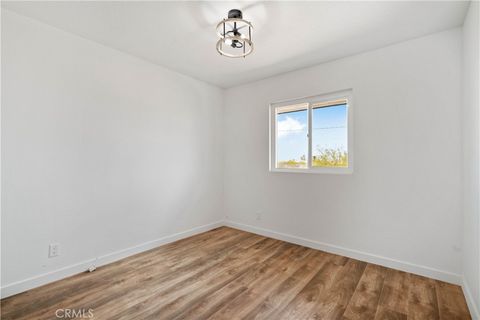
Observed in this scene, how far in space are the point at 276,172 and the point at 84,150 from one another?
259 centimetres

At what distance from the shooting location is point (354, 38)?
2.46 meters

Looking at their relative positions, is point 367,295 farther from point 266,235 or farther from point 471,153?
point 266,235

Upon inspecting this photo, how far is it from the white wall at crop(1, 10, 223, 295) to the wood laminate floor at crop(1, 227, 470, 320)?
42cm

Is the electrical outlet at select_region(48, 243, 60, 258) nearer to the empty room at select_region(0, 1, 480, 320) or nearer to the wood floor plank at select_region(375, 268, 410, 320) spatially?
the empty room at select_region(0, 1, 480, 320)

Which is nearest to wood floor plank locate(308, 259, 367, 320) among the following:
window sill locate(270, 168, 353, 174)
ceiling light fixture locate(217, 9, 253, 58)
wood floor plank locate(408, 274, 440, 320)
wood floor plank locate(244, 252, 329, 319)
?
wood floor plank locate(244, 252, 329, 319)

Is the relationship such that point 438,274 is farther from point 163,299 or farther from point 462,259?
point 163,299

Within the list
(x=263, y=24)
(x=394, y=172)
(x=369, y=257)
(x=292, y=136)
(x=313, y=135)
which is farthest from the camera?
(x=292, y=136)

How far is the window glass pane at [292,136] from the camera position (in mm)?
3369

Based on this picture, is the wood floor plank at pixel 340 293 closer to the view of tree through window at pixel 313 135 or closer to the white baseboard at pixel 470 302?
the white baseboard at pixel 470 302

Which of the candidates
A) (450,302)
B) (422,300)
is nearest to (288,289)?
(422,300)

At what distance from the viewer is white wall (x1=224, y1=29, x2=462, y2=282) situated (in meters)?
2.26

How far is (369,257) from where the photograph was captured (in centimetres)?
267

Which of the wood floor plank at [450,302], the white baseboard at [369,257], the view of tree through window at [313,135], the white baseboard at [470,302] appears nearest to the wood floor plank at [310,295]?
the white baseboard at [369,257]

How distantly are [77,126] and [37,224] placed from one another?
41.4 inches
